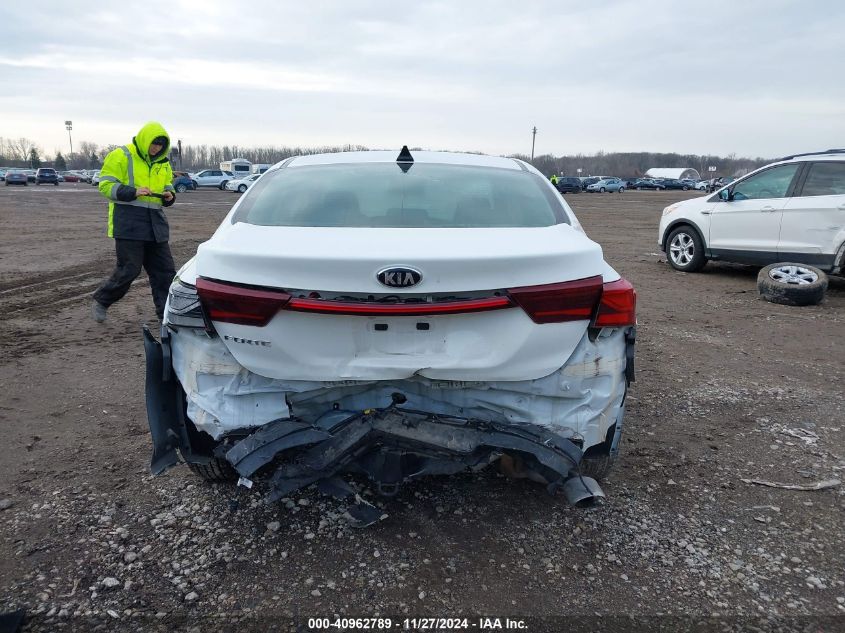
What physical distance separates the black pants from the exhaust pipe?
4.35m

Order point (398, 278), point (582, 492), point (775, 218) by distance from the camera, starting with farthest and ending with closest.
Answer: point (775, 218)
point (582, 492)
point (398, 278)

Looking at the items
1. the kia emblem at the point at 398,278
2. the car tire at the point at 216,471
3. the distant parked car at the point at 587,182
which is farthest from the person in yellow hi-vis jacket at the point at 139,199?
the distant parked car at the point at 587,182

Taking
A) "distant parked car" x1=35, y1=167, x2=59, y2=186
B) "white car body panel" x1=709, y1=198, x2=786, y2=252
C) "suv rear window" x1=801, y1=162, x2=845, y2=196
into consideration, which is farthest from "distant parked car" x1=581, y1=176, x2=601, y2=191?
"suv rear window" x1=801, y1=162, x2=845, y2=196

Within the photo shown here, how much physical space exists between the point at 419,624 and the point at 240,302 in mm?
1352

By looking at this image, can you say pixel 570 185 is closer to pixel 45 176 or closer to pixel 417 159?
pixel 45 176

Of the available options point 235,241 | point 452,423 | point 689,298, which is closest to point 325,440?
point 452,423

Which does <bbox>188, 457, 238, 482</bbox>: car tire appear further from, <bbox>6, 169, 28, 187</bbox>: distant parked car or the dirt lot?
<bbox>6, 169, 28, 187</bbox>: distant parked car

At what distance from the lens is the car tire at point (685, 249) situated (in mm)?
9750

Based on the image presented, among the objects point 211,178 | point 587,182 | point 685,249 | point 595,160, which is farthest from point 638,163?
point 685,249

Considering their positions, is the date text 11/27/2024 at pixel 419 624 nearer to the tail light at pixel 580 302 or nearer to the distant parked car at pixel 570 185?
the tail light at pixel 580 302

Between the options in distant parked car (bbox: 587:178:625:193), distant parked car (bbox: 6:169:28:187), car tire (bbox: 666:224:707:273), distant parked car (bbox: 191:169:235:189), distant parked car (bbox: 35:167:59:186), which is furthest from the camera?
distant parked car (bbox: 587:178:625:193)

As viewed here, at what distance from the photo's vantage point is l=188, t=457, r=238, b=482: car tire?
2910 mm

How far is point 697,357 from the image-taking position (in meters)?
5.38

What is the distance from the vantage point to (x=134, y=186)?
221 inches
